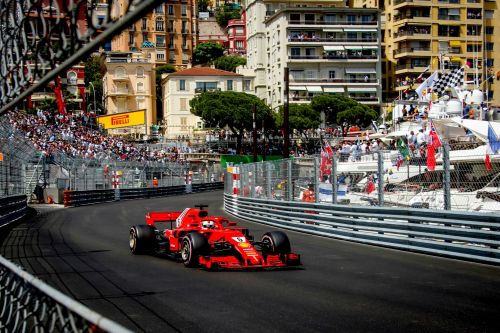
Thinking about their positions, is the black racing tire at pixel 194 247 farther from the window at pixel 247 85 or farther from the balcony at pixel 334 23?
the window at pixel 247 85

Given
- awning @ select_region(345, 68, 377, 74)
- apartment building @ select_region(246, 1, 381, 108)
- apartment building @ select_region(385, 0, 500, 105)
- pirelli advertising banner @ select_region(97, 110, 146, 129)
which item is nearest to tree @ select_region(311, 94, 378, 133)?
apartment building @ select_region(246, 1, 381, 108)

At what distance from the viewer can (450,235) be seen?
44.7 ft

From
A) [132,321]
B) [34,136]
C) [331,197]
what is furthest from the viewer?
[34,136]

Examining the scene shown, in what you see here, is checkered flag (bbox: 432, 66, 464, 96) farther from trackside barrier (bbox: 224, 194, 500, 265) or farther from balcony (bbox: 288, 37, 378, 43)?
balcony (bbox: 288, 37, 378, 43)

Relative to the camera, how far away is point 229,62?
118 metres

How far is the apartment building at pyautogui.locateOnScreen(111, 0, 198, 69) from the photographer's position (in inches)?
4875

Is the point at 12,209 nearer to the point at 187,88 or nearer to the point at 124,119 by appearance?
the point at 124,119

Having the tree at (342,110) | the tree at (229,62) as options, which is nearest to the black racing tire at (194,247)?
the tree at (342,110)

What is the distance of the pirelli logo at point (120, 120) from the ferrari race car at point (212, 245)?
52.6 m

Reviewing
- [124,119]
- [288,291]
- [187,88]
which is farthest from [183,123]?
[288,291]

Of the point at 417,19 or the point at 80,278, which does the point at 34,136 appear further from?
the point at 417,19

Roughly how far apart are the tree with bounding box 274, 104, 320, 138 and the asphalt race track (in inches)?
2467

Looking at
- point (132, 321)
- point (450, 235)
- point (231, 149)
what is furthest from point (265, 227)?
point (231, 149)

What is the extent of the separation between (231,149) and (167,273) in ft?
219
